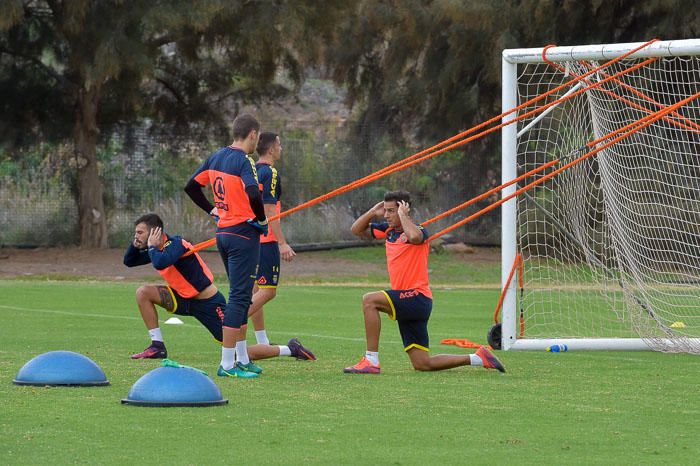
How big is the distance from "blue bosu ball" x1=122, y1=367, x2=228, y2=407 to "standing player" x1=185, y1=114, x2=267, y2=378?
5.92 ft

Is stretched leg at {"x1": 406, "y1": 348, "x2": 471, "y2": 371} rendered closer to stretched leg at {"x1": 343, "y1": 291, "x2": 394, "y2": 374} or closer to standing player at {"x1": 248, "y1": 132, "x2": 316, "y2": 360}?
stretched leg at {"x1": 343, "y1": 291, "x2": 394, "y2": 374}

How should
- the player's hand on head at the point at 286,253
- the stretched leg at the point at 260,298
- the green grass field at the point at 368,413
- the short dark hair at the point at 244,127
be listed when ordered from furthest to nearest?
the stretched leg at the point at 260,298
the player's hand on head at the point at 286,253
the short dark hair at the point at 244,127
the green grass field at the point at 368,413

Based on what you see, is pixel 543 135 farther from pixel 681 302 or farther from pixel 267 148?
pixel 267 148

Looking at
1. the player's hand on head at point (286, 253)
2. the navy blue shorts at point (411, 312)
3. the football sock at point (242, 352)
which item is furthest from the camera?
the player's hand on head at point (286, 253)

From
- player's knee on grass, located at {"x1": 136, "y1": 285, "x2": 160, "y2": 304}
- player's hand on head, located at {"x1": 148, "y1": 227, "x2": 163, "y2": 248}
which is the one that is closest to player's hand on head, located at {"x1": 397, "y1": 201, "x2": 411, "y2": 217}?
player's hand on head, located at {"x1": 148, "y1": 227, "x2": 163, "y2": 248}

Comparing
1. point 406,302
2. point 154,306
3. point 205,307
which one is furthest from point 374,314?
point 154,306

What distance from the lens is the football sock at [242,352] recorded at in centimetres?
1013

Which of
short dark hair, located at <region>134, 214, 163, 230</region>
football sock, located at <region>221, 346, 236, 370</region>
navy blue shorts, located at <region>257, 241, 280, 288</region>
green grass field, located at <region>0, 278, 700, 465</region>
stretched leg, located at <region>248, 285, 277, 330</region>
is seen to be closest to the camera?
green grass field, located at <region>0, 278, 700, 465</region>

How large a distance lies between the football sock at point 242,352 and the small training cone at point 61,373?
139cm

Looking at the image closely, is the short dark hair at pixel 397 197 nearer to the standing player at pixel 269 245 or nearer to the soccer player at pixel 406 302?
the soccer player at pixel 406 302

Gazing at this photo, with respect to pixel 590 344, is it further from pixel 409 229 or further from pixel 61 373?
pixel 61 373

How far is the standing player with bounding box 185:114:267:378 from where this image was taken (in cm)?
988

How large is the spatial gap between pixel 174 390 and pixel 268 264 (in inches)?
158

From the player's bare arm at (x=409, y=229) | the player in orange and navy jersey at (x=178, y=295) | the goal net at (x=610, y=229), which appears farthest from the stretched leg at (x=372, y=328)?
the goal net at (x=610, y=229)
